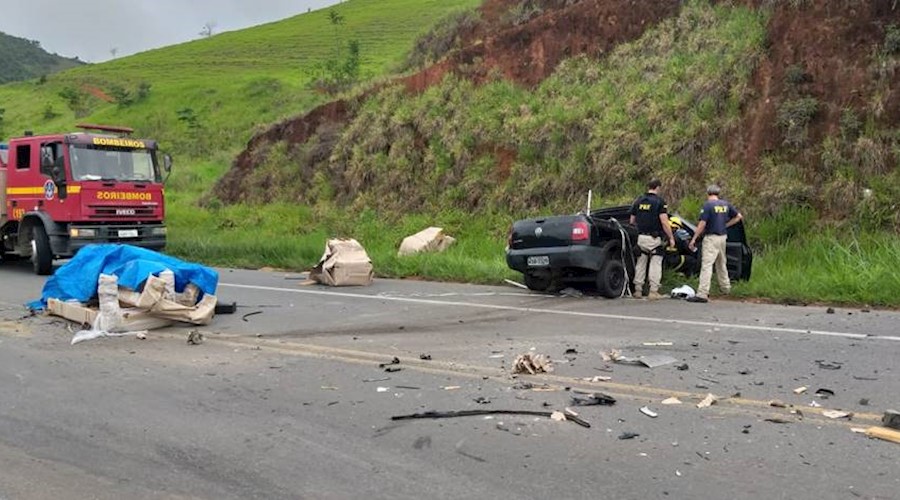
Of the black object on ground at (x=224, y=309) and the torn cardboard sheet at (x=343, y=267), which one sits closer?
the black object on ground at (x=224, y=309)

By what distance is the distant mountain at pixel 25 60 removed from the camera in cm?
13700

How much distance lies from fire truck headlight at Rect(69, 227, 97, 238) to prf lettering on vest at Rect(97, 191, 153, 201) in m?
0.66

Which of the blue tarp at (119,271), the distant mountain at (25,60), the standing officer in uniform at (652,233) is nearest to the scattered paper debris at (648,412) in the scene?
the blue tarp at (119,271)

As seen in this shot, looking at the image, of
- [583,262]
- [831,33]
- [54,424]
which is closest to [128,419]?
[54,424]

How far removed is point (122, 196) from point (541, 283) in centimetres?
884

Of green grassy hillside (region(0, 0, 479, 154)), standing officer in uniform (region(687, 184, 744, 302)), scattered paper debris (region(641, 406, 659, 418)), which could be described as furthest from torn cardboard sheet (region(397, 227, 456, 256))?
green grassy hillside (region(0, 0, 479, 154))

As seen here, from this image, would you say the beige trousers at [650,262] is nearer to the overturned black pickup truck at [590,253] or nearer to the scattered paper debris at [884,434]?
the overturned black pickup truck at [590,253]

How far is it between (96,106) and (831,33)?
60.6 meters

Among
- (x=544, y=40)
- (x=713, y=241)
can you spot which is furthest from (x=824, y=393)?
(x=544, y=40)

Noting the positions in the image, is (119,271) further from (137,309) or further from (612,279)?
(612,279)

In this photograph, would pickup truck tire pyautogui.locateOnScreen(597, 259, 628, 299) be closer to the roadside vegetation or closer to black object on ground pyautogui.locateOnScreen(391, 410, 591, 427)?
the roadside vegetation

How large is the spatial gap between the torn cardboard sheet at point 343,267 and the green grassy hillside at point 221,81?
67.8ft

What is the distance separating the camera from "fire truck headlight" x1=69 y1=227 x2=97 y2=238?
49.8 ft

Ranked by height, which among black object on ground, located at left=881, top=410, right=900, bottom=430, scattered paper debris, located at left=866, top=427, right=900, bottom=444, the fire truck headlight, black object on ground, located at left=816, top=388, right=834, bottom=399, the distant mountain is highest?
the distant mountain
